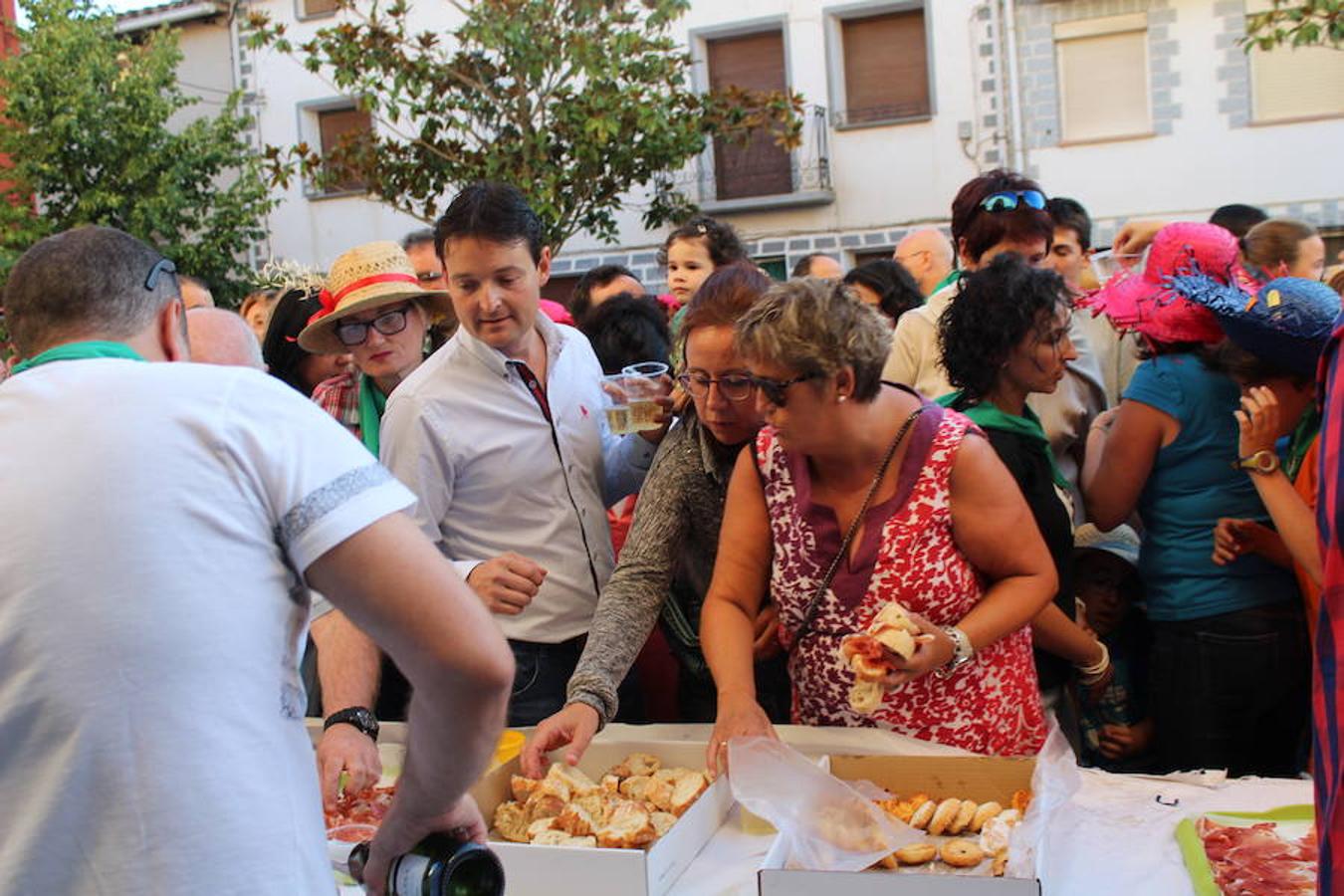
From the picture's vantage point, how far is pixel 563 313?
15.6 feet

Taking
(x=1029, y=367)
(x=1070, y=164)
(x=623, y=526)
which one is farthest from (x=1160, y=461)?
(x=1070, y=164)

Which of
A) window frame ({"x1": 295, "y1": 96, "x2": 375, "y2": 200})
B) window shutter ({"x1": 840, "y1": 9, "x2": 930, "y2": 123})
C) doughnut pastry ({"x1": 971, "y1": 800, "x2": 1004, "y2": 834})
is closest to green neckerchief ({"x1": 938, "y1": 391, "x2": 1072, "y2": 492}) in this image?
doughnut pastry ({"x1": 971, "y1": 800, "x2": 1004, "y2": 834})

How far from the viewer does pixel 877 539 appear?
7.60ft

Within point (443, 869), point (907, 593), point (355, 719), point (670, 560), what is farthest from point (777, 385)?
point (443, 869)

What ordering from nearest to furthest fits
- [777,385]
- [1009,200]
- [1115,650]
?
[777,385] → [1115,650] → [1009,200]

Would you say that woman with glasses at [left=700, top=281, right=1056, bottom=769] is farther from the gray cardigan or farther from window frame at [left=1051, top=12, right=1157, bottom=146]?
window frame at [left=1051, top=12, right=1157, bottom=146]

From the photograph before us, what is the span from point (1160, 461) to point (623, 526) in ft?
4.17

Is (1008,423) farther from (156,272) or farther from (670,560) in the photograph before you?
(156,272)

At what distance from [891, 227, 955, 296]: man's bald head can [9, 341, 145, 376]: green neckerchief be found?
460 cm

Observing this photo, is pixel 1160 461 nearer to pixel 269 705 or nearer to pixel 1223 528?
pixel 1223 528

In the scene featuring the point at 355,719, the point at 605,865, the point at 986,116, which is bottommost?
the point at 605,865

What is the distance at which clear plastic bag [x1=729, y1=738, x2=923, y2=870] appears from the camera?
6.41ft

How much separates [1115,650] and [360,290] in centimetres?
200

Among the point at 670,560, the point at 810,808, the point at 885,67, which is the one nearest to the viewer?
the point at 810,808
